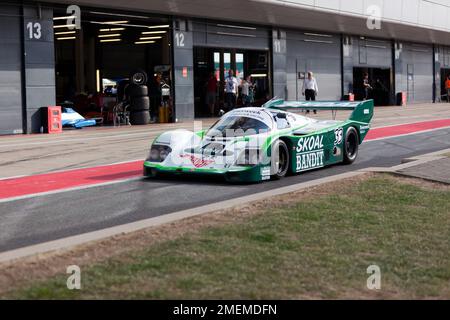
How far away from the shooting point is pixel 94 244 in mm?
Result: 6336

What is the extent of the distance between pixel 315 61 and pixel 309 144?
901 inches

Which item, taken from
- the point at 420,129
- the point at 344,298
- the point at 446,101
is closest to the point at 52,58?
the point at 420,129

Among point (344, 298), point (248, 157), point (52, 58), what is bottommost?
point (344, 298)

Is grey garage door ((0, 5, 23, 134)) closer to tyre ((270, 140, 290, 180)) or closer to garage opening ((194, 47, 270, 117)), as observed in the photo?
garage opening ((194, 47, 270, 117))

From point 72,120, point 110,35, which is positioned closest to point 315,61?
point 110,35

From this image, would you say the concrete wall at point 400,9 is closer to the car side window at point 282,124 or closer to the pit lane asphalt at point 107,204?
the car side window at point 282,124

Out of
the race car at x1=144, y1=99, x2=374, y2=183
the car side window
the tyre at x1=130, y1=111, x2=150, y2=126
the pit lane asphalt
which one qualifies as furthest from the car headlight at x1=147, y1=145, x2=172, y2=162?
the tyre at x1=130, y1=111, x2=150, y2=126

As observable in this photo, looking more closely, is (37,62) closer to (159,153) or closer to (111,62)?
(159,153)

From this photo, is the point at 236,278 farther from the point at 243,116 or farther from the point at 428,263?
the point at 243,116

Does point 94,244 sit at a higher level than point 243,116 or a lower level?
lower

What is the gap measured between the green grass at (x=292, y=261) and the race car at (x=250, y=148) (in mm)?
2485

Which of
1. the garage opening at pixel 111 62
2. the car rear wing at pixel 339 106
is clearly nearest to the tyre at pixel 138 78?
the garage opening at pixel 111 62

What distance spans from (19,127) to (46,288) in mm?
17054

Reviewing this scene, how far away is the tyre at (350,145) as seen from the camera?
42.7 ft
